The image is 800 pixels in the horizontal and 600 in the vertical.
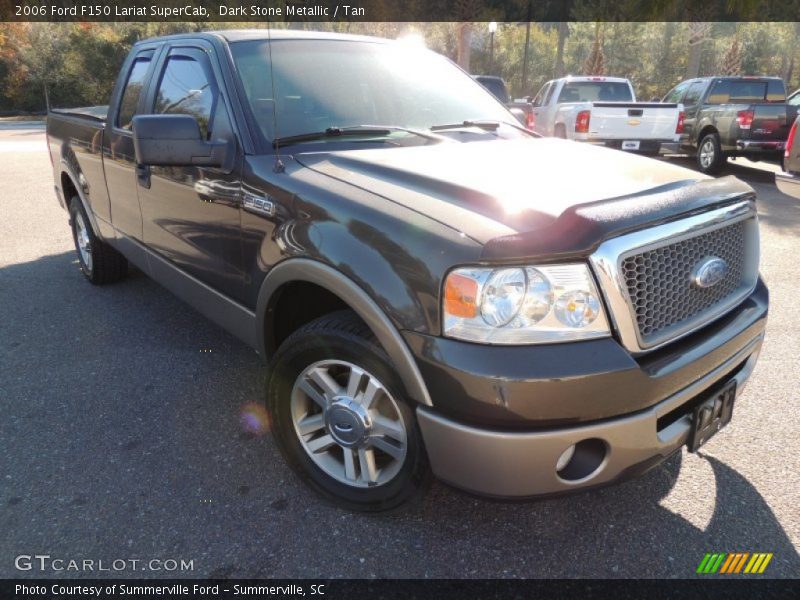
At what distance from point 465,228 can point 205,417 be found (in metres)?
1.94

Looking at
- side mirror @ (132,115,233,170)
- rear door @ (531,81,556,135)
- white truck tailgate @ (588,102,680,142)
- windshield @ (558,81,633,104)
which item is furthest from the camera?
rear door @ (531,81,556,135)

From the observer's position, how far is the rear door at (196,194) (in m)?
2.79

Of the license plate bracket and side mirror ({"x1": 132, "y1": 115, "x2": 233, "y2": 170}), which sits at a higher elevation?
side mirror ({"x1": 132, "y1": 115, "x2": 233, "y2": 170})

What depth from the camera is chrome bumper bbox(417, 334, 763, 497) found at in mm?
1836

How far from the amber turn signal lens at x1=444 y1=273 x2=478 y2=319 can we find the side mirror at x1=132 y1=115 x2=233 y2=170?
1363 mm

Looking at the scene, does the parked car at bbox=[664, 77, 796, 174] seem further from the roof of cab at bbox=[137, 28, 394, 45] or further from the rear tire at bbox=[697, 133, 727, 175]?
the roof of cab at bbox=[137, 28, 394, 45]

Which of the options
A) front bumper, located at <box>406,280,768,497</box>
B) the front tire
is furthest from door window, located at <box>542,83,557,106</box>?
front bumper, located at <box>406,280,768,497</box>

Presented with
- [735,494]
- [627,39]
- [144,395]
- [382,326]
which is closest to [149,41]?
[144,395]

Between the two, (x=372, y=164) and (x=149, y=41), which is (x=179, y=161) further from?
(x=149, y=41)

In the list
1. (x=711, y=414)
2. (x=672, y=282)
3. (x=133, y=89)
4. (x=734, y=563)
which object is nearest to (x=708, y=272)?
(x=672, y=282)

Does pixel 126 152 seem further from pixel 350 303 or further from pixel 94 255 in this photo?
pixel 350 303

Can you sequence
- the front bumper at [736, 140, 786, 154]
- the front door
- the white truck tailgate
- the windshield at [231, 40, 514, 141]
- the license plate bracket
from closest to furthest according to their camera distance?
the license plate bracket → the windshield at [231, 40, 514, 141] → the front door → the front bumper at [736, 140, 786, 154] → the white truck tailgate

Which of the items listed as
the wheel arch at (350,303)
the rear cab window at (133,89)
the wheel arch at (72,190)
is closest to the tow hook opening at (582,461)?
the wheel arch at (350,303)

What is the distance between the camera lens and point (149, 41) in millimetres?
4016
